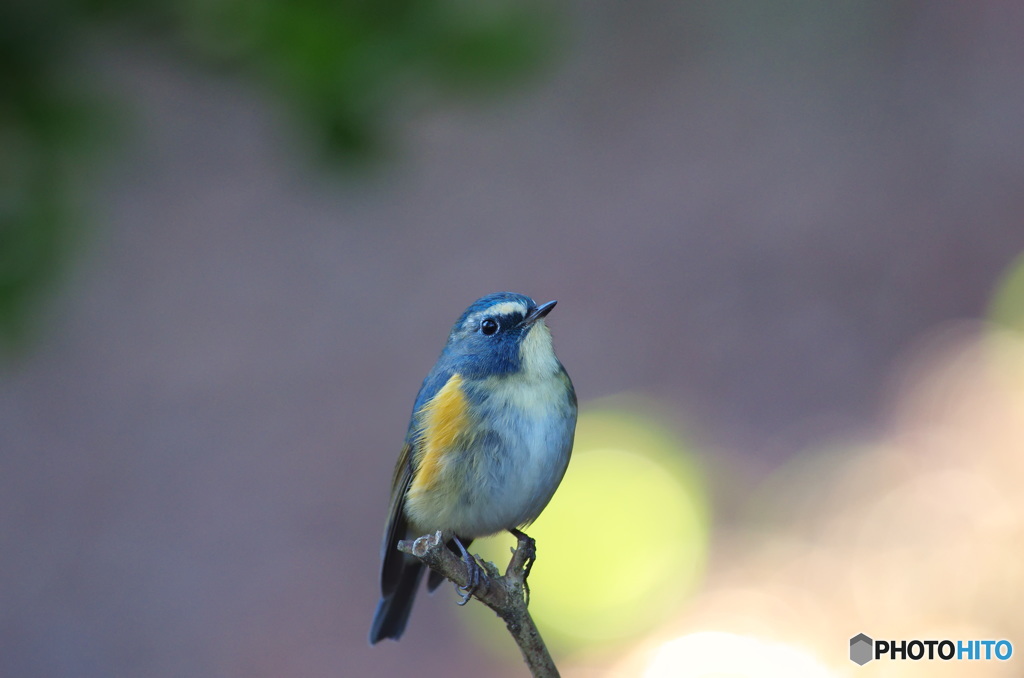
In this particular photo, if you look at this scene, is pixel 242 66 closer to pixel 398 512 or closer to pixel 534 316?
pixel 534 316

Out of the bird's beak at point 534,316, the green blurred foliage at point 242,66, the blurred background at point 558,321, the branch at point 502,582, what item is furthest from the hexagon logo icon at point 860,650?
the green blurred foliage at point 242,66

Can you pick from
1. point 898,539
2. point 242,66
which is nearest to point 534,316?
point 242,66

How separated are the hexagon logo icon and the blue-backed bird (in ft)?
1.91

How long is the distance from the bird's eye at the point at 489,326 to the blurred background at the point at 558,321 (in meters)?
0.28

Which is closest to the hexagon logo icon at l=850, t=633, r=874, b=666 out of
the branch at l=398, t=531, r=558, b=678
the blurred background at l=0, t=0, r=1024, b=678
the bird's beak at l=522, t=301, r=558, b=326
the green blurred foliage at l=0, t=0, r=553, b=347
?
the blurred background at l=0, t=0, r=1024, b=678

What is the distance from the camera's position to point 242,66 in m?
1.60

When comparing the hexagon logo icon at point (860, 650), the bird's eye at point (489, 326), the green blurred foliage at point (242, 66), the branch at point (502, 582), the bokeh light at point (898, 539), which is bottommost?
the branch at point (502, 582)

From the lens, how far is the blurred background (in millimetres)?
1641

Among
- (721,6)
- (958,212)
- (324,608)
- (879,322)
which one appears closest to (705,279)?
(879,322)

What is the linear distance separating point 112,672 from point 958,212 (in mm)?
5646

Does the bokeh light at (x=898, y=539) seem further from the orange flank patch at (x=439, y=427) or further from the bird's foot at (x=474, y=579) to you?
the bird's foot at (x=474, y=579)

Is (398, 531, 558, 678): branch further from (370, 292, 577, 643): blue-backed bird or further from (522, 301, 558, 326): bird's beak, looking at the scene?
(522, 301, 558, 326): bird's beak

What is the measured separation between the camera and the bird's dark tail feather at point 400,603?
185 cm

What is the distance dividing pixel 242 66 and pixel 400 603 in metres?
1.02
